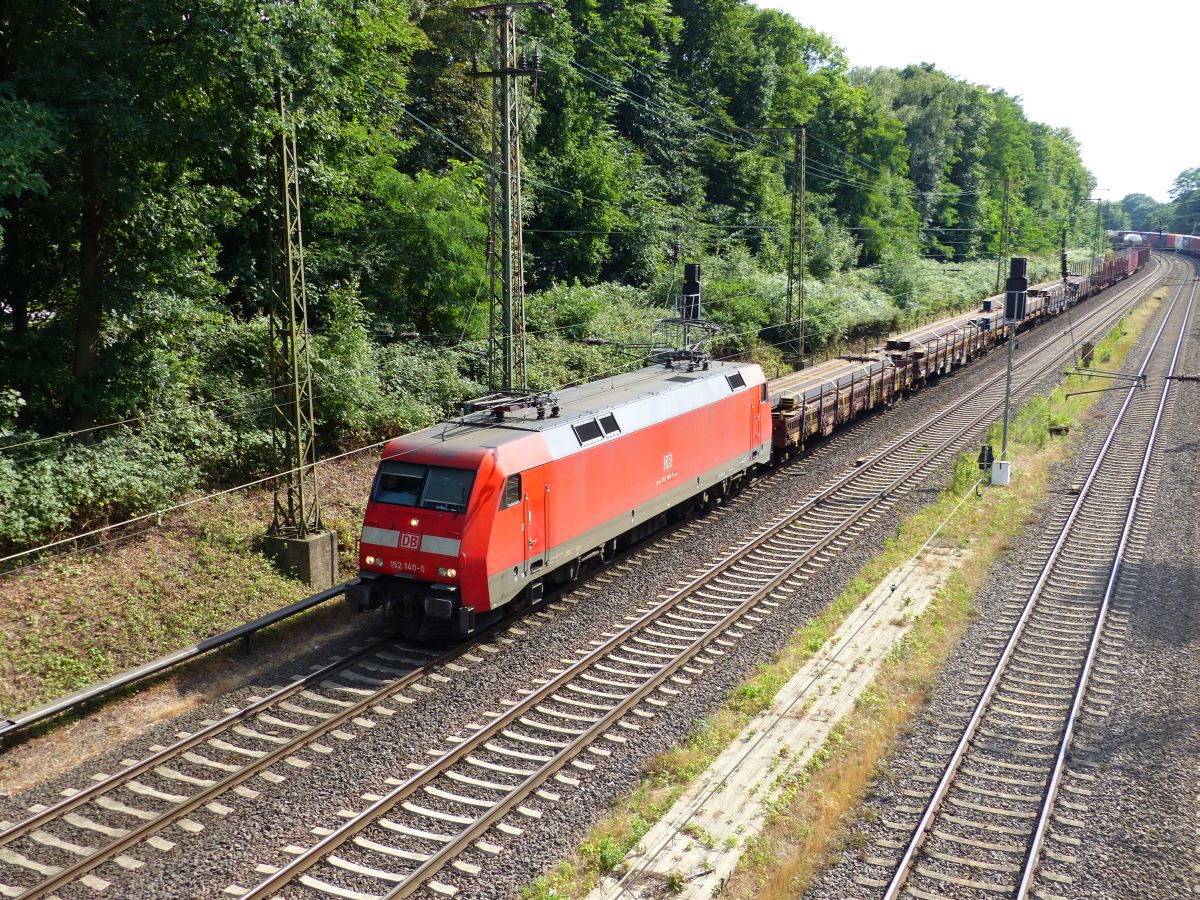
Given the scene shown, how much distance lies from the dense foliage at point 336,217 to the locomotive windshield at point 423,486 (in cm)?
469

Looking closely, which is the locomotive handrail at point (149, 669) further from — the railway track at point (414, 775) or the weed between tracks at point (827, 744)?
the weed between tracks at point (827, 744)

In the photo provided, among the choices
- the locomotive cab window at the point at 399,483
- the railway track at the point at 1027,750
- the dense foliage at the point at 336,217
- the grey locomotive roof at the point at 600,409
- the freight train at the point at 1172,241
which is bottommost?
the railway track at the point at 1027,750

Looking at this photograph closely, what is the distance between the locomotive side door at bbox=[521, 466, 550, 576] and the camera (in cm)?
1499

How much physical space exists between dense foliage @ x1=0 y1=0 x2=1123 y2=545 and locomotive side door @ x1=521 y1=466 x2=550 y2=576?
270 inches

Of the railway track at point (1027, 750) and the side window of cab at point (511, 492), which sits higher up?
the side window of cab at point (511, 492)

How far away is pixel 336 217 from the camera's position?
79.3ft

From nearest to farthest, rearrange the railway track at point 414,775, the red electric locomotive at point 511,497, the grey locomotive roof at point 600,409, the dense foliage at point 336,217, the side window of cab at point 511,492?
1. the railway track at point 414,775
2. the red electric locomotive at point 511,497
3. the side window of cab at point 511,492
4. the dense foliage at point 336,217
5. the grey locomotive roof at point 600,409

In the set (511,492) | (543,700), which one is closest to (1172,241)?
(511,492)

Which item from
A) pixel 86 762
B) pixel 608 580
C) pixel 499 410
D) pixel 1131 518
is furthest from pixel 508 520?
pixel 1131 518

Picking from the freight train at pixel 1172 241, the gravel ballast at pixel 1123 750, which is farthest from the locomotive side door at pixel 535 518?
the freight train at pixel 1172 241

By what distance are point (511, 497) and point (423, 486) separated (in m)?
1.36

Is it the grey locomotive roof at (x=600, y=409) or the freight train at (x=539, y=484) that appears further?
the grey locomotive roof at (x=600, y=409)

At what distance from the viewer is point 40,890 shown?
8914mm

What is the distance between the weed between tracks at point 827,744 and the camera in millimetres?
9531
